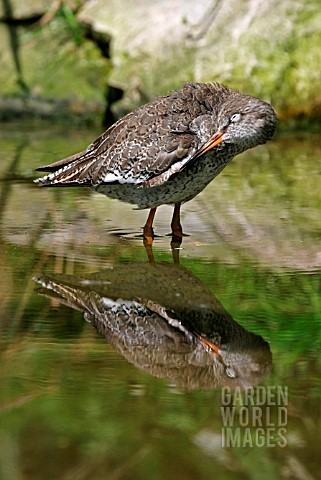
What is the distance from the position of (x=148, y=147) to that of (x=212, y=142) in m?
0.57

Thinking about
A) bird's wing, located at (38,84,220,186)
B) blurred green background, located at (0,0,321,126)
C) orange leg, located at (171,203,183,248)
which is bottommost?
Result: blurred green background, located at (0,0,321,126)

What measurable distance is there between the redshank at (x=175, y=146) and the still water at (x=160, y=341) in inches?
14.4

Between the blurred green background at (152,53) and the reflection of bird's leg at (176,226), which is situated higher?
the reflection of bird's leg at (176,226)

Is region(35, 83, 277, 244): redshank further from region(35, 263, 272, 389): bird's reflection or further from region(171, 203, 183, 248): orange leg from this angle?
region(35, 263, 272, 389): bird's reflection

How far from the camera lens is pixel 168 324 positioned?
529 cm

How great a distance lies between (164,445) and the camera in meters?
3.75

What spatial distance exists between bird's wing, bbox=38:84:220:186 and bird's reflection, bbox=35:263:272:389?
0.98 metres

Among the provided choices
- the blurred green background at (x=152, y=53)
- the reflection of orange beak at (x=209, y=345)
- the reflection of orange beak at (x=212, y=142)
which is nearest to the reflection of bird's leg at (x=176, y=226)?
the reflection of orange beak at (x=212, y=142)

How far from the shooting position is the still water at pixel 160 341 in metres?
3.71

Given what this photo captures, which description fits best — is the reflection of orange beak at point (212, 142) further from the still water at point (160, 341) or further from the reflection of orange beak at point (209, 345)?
the reflection of orange beak at point (209, 345)

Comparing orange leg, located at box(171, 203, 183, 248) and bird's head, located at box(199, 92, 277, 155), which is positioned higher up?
bird's head, located at box(199, 92, 277, 155)

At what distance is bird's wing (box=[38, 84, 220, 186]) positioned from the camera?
7.24 meters

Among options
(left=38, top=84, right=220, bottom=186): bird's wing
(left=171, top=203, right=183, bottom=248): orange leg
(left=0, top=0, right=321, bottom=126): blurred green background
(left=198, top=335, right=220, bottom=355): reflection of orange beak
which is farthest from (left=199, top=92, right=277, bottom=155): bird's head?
(left=0, top=0, right=321, bottom=126): blurred green background

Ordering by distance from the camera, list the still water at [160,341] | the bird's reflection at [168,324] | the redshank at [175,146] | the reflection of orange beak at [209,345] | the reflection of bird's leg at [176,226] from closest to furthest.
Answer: the still water at [160,341] < the bird's reflection at [168,324] < the reflection of orange beak at [209,345] < the redshank at [175,146] < the reflection of bird's leg at [176,226]
